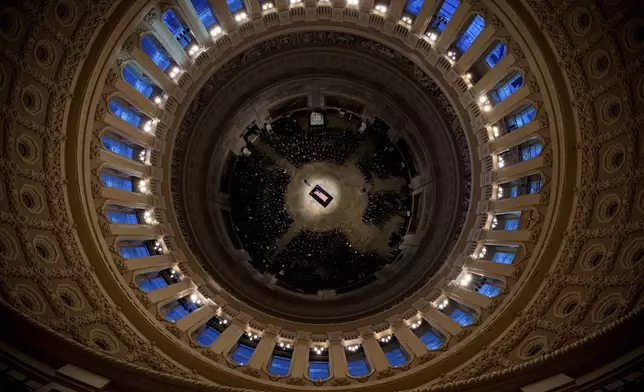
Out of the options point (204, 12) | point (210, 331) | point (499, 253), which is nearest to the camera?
point (204, 12)

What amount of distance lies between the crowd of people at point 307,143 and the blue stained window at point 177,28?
7.98 metres

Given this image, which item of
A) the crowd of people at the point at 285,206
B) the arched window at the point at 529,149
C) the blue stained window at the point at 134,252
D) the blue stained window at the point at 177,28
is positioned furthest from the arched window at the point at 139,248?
the arched window at the point at 529,149

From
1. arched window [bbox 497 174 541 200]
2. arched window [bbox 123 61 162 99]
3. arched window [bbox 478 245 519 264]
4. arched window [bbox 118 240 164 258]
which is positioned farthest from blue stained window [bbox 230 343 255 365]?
arched window [bbox 497 174 541 200]

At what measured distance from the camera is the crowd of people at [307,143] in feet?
93.5

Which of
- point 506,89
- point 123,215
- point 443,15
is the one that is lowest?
point 123,215

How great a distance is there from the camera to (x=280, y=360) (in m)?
22.8

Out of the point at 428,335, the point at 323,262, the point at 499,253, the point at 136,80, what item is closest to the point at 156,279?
the point at 136,80

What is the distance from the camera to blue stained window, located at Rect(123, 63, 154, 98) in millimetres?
21031

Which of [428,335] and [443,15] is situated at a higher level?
[443,15]

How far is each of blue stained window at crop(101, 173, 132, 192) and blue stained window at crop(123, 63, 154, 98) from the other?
439 centimetres

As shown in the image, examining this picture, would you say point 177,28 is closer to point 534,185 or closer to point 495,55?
point 495,55

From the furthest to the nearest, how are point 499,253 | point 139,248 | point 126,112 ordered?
1. point 499,253
2. point 139,248
3. point 126,112

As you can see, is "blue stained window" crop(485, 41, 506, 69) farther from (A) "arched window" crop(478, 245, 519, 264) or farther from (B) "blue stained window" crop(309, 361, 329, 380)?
(B) "blue stained window" crop(309, 361, 329, 380)

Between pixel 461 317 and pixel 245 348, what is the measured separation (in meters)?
11.4
